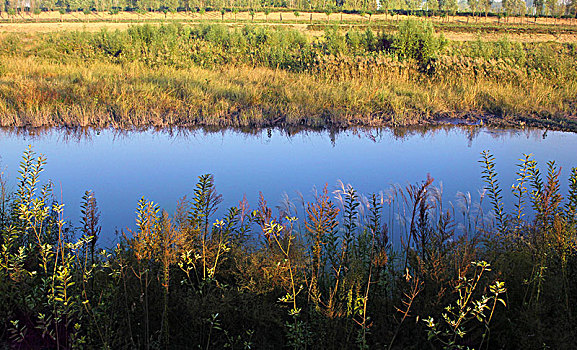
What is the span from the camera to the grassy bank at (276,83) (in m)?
9.88

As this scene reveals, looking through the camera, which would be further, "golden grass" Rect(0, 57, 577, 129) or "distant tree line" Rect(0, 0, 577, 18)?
"distant tree line" Rect(0, 0, 577, 18)

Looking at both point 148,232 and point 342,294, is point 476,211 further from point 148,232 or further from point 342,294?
point 148,232

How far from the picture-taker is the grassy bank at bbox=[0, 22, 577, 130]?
32.4 feet

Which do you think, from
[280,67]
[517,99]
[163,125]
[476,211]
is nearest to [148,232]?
[476,211]

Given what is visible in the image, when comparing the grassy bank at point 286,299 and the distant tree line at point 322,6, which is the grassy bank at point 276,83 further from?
the distant tree line at point 322,6

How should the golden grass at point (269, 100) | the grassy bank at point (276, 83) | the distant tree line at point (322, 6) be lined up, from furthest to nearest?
1. the distant tree line at point (322, 6)
2. the grassy bank at point (276, 83)
3. the golden grass at point (269, 100)

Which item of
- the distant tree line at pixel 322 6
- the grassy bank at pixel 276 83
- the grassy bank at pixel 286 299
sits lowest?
the grassy bank at pixel 286 299

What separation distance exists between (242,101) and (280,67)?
4537 millimetres

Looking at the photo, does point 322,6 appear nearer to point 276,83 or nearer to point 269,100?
point 276,83

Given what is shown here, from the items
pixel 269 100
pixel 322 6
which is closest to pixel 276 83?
pixel 269 100

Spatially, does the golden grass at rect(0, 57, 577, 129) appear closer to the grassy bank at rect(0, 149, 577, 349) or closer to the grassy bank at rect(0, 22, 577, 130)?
the grassy bank at rect(0, 22, 577, 130)

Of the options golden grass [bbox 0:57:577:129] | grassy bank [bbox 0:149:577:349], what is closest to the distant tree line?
golden grass [bbox 0:57:577:129]

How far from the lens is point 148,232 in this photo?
3098 mm

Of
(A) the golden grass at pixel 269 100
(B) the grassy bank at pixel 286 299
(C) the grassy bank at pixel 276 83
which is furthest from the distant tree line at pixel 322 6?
(B) the grassy bank at pixel 286 299
